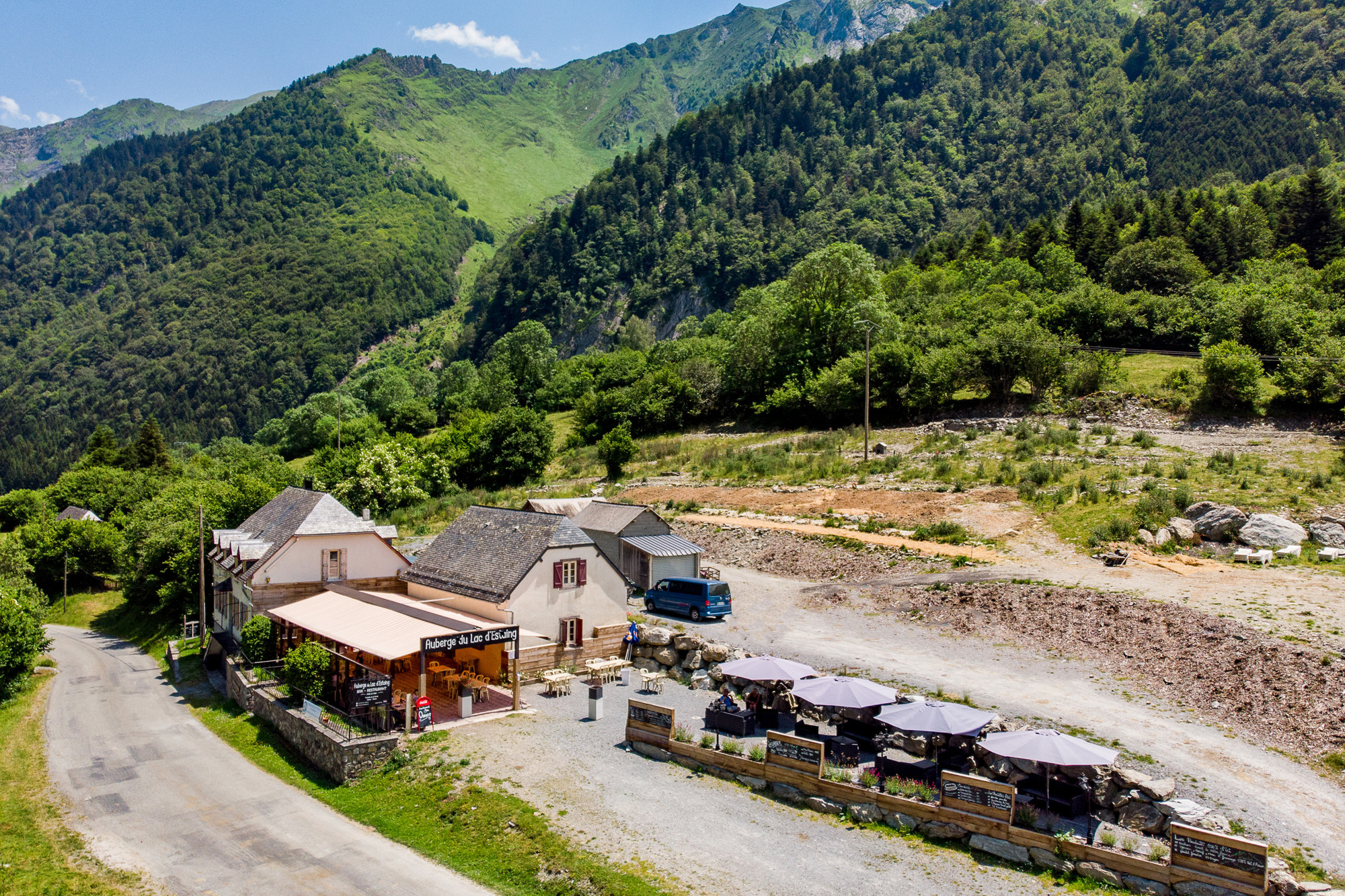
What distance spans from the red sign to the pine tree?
304 feet

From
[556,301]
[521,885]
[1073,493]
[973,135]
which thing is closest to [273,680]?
[521,885]

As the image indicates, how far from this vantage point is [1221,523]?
32.4 meters

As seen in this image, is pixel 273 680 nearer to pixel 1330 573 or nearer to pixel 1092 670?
pixel 1092 670

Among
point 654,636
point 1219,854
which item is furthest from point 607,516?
point 1219,854

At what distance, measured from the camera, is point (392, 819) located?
18828 mm

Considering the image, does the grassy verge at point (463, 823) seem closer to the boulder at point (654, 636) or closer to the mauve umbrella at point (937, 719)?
the mauve umbrella at point (937, 719)

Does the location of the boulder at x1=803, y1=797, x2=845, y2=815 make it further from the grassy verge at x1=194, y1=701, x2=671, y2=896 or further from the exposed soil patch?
the exposed soil patch

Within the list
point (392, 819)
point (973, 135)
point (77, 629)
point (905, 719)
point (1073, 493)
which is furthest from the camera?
point (973, 135)

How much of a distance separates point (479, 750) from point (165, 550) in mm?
34289

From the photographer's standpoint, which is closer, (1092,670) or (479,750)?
(479,750)

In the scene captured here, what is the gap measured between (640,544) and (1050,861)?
21.5 metres

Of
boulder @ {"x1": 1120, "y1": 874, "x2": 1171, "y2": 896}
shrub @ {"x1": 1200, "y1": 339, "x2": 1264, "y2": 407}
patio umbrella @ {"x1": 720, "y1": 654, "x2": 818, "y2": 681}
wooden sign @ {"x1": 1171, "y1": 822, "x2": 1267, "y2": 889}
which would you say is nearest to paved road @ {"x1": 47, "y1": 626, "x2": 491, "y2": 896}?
patio umbrella @ {"x1": 720, "y1": 654, "x2": 818, "y2": 681}

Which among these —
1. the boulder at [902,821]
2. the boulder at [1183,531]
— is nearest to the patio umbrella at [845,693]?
the boulder at [902,821]

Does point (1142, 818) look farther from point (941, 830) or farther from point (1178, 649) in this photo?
point (1178, 649)
